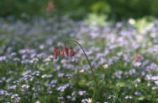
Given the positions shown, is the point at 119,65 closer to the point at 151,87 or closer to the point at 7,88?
the point at 151,87

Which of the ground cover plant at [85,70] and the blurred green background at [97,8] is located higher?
the blurred green background at [97,8]

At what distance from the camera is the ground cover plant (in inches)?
136

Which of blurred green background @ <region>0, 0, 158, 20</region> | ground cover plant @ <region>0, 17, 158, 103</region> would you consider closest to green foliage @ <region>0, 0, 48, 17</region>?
blurred green background @ <region>0, 0, 158, 20</region>

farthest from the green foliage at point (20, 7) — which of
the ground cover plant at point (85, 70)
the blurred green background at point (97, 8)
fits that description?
the ground cover plant at point (85, 70)

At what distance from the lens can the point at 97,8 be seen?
23.6 feet

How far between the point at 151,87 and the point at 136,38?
2.02 metres

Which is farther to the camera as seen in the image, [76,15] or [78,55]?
[76,15]

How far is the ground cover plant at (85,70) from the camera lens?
136 inches

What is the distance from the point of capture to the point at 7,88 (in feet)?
11.7

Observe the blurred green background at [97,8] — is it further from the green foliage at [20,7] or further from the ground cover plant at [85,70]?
the ground cover plant at [85,70]

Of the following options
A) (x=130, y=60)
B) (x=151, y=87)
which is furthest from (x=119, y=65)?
(x=151, y=87)

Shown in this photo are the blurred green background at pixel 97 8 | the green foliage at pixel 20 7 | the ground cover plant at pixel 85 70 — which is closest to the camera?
the ground cover plant at pixel 85 70

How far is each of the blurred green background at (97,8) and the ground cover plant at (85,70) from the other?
1284 mm

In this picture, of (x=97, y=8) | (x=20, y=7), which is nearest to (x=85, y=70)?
(x=97, y=8)
